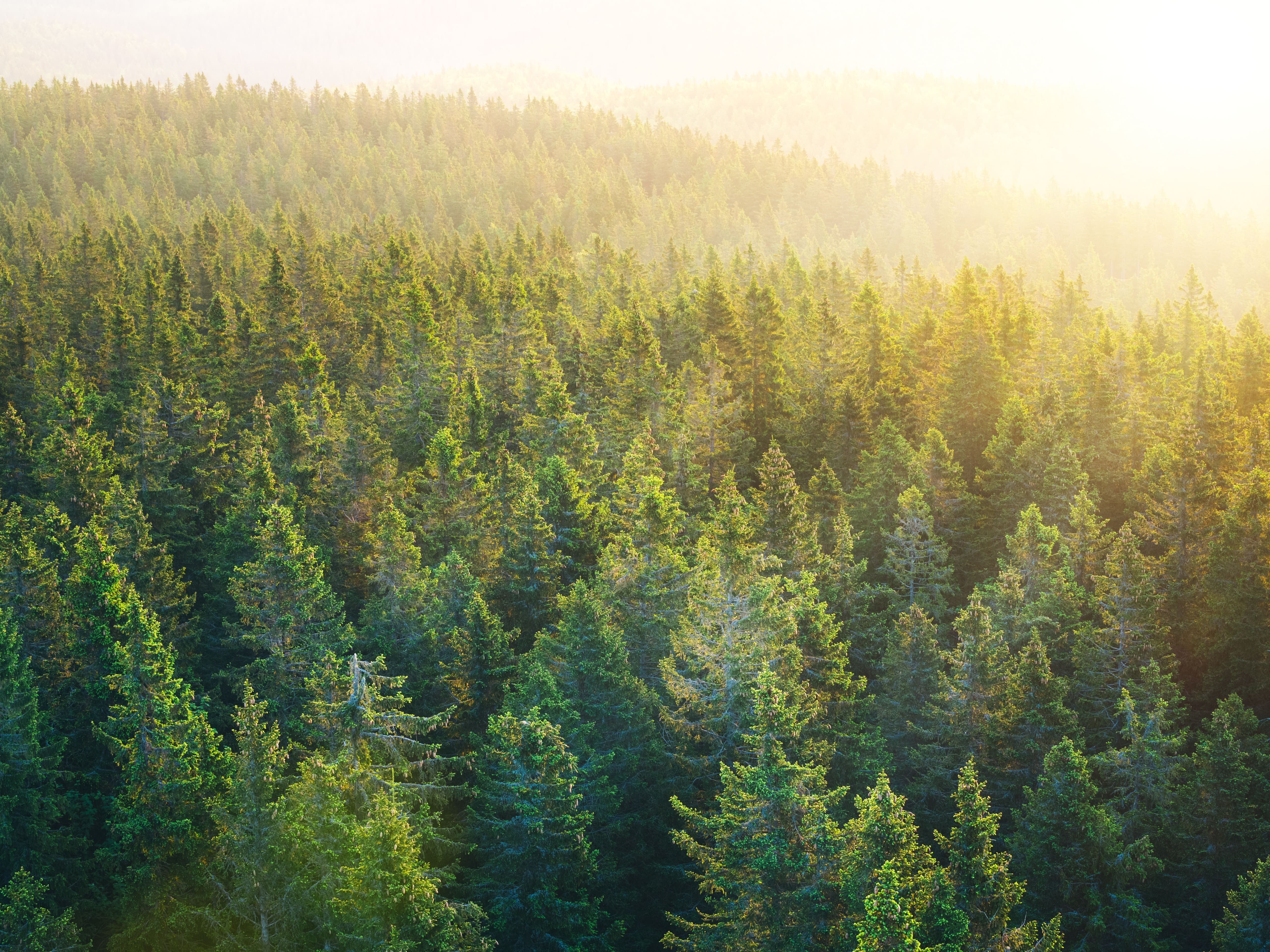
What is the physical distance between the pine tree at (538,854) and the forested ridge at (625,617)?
0.50 ft

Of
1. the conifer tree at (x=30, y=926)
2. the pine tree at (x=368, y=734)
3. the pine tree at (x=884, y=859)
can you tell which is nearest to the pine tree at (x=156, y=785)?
the conifer tree at (x=30, y=926)

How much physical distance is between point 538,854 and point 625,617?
436 inches

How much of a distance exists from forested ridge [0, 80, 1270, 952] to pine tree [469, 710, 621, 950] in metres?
0.15

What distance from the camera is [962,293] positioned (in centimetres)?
5425

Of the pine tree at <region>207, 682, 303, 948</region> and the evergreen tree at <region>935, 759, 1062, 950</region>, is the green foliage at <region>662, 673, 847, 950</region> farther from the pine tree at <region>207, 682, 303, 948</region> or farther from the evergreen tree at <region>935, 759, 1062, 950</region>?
the pine tree at <region>207, 682, 303, 948</region>

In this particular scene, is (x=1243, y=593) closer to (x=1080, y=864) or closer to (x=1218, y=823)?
(x=1218, y=823)

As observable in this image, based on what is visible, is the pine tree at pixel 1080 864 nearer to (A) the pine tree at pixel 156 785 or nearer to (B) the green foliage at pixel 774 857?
(B) the green foliage at pixel 774 857

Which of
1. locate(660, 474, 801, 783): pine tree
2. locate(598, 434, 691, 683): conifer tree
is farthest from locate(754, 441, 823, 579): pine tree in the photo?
locate(660, 474, 801, 783): pine tree

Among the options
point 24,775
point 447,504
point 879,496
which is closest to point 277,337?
point 447,504

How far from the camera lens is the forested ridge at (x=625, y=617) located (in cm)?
2180

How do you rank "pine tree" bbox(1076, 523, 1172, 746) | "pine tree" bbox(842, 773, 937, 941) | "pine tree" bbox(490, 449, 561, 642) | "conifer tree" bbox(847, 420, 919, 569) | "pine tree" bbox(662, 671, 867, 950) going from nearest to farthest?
"pine tree" bbox(842, 773, 937, 941)
"pine tree" bbox(662, 671, 867, 950)
"pine tree" bbox(1076, 523, 1172, 746)
"pine tree" bbox(490, 449, 561, 642)
"conifer tree" bbox(847, 420, 919, 569)

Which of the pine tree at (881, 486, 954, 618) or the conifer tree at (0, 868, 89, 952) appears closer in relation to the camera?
the conifer tree at (0, 868, 89, 952)

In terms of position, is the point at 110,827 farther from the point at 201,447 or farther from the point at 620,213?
the point at 620,213

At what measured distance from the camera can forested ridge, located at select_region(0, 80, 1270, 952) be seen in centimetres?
2180
